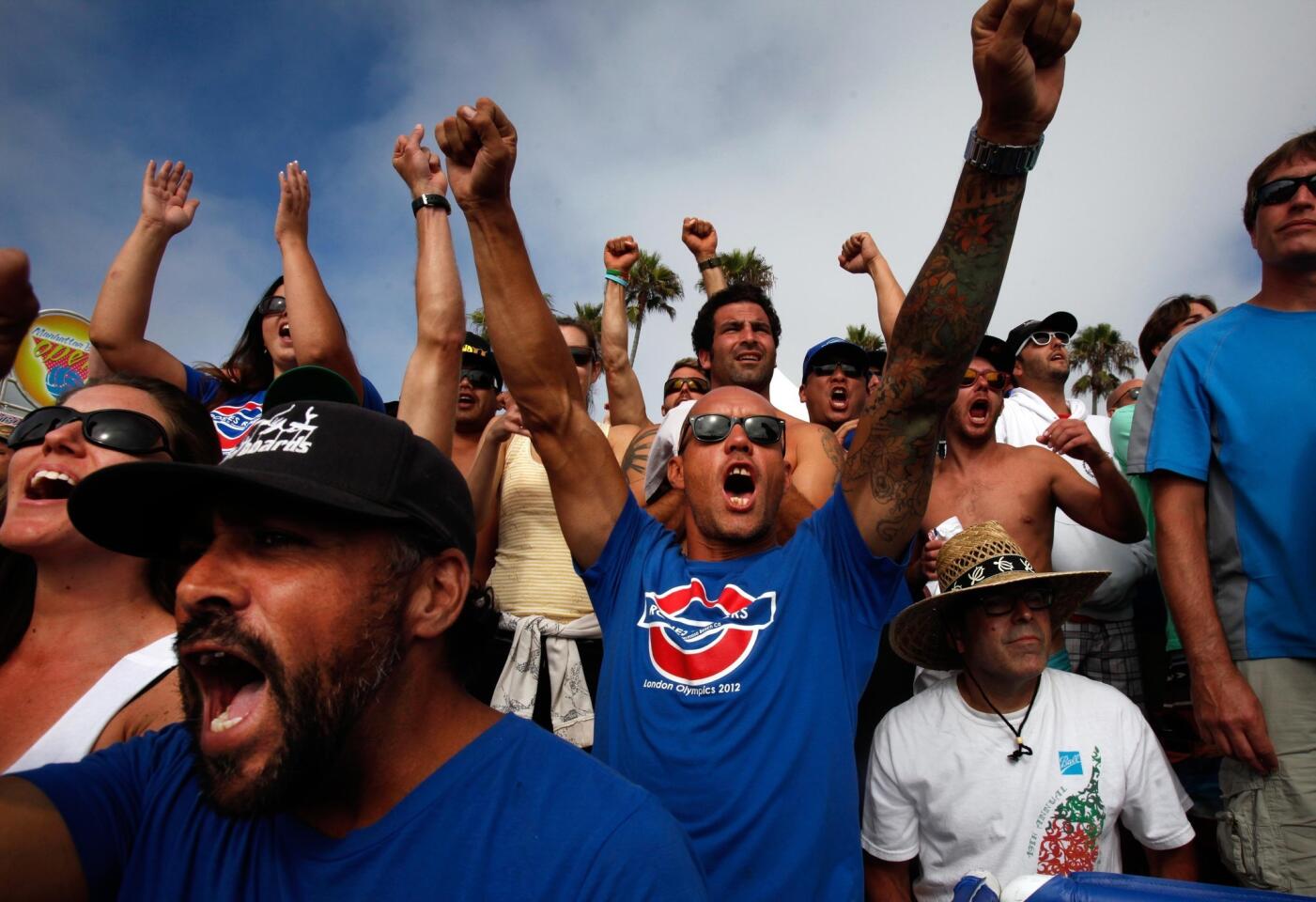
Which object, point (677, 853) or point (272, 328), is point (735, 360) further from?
point (677, 853)

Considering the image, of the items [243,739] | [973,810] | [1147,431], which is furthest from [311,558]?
[1147,431]

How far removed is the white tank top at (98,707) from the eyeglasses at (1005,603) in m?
2.62

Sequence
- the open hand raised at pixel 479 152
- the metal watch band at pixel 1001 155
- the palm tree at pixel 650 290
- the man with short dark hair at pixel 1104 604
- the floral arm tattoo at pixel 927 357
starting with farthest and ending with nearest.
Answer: the palm tree at pixel 650 290 → the man with short dark hair at pixel 1104 604 → the open hand raised at pixel 479 152 → the floral arm tattoo at pixel 927 357 → the metal watch band at pixel 1001 155

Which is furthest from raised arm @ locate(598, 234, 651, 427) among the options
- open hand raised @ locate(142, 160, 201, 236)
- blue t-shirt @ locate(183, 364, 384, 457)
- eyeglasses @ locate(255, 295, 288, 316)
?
open hand raised @ locate(142, 160, 201, 236)

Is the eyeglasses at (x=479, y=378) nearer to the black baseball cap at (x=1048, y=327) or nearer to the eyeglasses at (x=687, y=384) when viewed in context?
the eyeglasses at (x=687, y=384)

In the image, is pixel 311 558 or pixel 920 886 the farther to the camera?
pixel 920 886

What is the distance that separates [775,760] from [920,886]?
49.2 inches

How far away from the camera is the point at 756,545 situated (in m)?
2.55

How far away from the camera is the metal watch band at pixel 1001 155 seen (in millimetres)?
1724

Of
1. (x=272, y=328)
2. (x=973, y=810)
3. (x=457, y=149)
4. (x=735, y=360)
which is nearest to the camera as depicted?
(x=457, y=149)

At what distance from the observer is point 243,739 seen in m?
1.21

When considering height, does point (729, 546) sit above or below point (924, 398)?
below

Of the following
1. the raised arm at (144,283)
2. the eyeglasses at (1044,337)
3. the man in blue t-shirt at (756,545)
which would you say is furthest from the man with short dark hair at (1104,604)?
the raised arm at (144,283)

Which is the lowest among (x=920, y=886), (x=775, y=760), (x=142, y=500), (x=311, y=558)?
(x=920, y=886)
